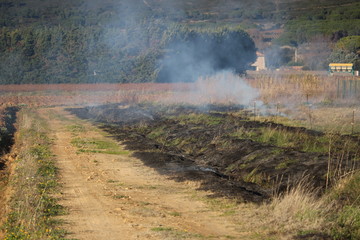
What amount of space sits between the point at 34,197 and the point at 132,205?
80.7 inches

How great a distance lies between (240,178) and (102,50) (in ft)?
163

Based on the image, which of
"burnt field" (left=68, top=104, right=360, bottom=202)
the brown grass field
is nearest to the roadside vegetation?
the brown grass field

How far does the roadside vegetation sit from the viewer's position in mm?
9625

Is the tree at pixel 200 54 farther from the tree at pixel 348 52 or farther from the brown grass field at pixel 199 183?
the brown grass field at pixel 199 183

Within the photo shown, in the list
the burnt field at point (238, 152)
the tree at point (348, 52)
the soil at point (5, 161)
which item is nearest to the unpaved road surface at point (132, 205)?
the burnt field at point (238, 152)

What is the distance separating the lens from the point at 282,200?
34.5 feet

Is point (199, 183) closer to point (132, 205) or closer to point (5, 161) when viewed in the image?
point (132, 205)

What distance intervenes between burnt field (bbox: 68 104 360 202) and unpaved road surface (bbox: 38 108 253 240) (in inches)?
27.8

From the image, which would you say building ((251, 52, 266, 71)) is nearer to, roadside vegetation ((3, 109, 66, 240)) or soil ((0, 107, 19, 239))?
soil ((0, 107, 19, 239))

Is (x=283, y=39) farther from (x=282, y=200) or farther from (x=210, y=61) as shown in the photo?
(x=282, y=200)

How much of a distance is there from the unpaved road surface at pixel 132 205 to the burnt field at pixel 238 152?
0.71m

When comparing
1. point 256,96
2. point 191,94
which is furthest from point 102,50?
point 256,96

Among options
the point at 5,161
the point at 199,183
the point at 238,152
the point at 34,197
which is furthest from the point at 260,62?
the point at 34,197

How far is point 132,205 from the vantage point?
11.8 metres
